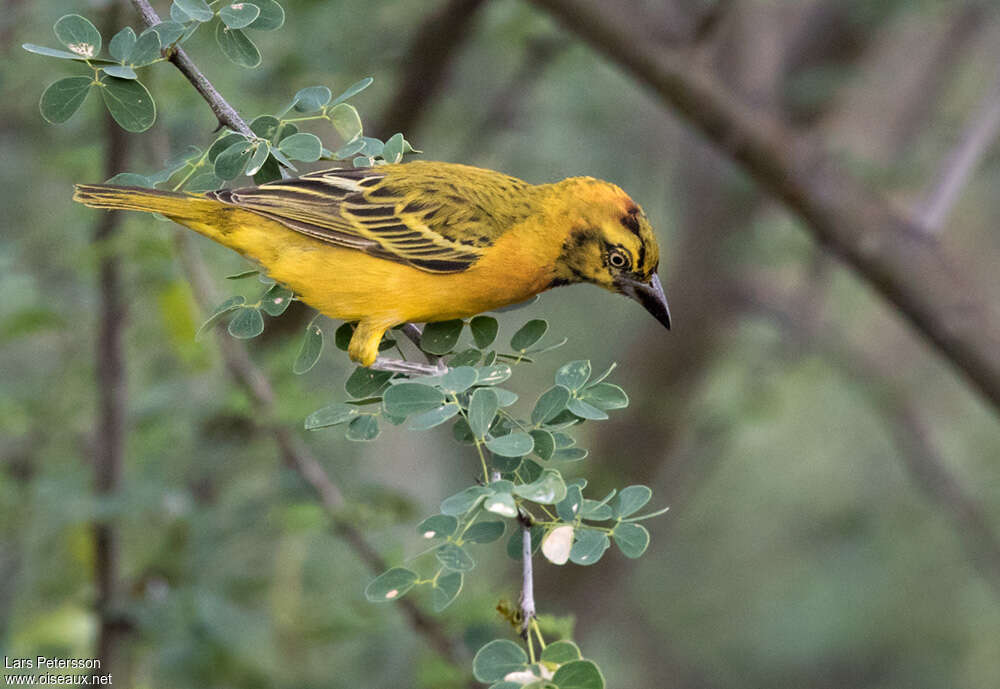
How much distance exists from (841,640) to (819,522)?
3.45 feet

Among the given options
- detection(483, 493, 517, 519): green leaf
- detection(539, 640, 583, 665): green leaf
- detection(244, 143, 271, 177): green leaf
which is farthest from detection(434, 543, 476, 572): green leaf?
detection(244, 143, 271, 177): green leaf

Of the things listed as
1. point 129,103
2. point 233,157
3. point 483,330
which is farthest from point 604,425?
point 129,103

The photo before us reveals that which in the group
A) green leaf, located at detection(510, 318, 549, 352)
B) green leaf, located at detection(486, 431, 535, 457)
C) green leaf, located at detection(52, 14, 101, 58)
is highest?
green leaf, located at detection(52, 14, 101, 58)

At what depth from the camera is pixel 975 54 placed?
8.52 meters

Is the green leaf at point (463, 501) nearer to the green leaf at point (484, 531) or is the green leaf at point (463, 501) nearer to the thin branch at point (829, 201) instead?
the green leaf at point (484, 531)

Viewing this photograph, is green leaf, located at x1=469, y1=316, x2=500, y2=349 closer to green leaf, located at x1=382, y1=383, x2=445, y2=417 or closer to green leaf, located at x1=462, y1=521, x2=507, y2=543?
green leaf, located at x1=382, y1=383, x2=445, y2=417

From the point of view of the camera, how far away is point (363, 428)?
2717mm

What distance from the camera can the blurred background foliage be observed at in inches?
178

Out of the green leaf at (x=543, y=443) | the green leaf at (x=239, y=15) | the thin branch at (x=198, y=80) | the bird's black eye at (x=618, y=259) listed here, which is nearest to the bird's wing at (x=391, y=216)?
the bird's black eye at (x=618, y=259)

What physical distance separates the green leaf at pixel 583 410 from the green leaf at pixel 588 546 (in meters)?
0.27

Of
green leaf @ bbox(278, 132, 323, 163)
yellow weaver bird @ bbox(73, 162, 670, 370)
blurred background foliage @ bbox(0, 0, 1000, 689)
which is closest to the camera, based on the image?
green leaf @ bbox(278, 132, 323, 163)

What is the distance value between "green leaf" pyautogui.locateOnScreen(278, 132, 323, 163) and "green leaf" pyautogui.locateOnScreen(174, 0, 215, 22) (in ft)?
1.31

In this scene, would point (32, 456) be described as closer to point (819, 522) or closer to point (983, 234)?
point (819, 522)

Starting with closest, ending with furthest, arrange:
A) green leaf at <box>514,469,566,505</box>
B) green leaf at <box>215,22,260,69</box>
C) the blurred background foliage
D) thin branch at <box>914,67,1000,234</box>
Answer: green leaf at <box>514,469,566,505</box>
green leaf at <box>215,22,260,69</box>
the blurred background foliage
thin branch at <box>914,67,1000,234</box>
